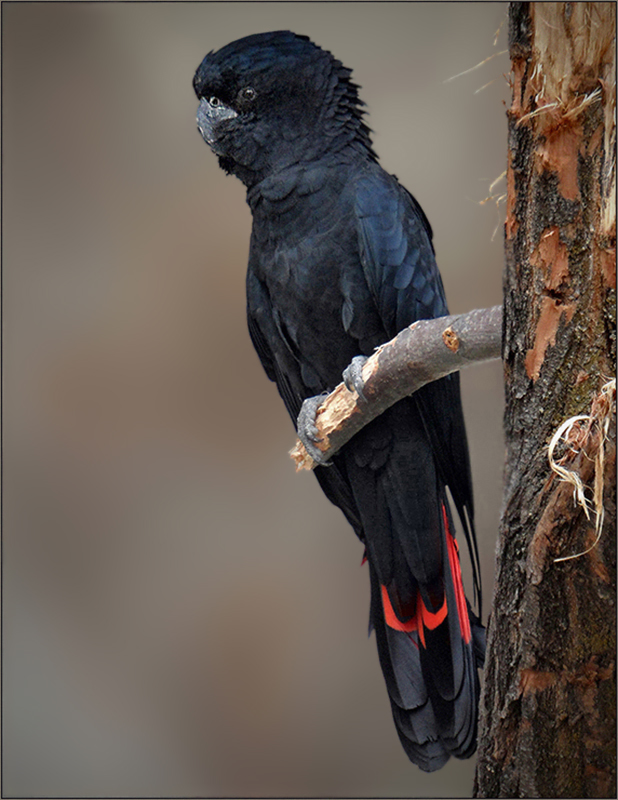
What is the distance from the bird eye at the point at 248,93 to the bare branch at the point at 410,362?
459 millimetres

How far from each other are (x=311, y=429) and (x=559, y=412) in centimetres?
46

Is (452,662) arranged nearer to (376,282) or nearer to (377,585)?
(377,585)

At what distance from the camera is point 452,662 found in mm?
995

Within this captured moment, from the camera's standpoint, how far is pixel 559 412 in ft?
2.21

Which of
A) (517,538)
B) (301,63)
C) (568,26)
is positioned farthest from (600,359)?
(301,63)

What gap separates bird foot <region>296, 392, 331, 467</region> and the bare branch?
1 centimetres

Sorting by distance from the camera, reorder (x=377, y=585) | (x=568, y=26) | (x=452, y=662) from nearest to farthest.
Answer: (x=568, y=26) → (x=452, y=662) → (x=377, y=585)

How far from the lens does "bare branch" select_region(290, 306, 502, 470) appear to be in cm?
75

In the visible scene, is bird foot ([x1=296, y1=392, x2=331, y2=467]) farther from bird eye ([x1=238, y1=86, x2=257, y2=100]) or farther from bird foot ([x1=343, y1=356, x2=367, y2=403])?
bird eye ([x1=238, y1=86, x2=257, y2=100])

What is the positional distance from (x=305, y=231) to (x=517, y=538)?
591 millimetres

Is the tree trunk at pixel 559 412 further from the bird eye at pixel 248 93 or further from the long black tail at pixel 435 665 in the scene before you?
the bird eye at pixel 248 93

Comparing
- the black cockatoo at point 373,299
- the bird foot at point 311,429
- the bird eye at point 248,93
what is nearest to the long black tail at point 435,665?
the black cockatoo at point 373,299

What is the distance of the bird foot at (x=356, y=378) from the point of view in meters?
0.94

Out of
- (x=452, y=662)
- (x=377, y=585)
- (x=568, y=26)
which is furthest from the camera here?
(x=377, y=585)
